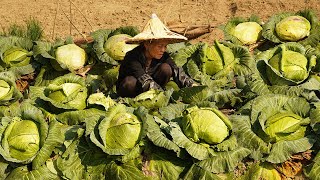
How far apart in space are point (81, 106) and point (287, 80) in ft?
8.21

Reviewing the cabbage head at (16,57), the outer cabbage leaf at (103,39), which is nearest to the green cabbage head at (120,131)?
the outer cabbage leaf at (103,39)

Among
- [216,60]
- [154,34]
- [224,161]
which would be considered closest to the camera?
[224,161]

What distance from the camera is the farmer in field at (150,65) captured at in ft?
18.4

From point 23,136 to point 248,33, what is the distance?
3.94 meters

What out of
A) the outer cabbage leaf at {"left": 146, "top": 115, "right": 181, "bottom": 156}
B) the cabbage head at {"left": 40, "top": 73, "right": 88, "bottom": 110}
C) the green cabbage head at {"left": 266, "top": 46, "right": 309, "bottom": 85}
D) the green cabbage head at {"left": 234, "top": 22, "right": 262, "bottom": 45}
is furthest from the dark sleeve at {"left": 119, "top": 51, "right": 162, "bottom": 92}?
the green cabbage head at {"left": 234, "top": 22, "right": 262, "bottom": 45}

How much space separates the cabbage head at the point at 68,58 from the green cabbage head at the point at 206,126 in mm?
2862

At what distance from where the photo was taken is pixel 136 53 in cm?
582

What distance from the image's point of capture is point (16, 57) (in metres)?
7.13

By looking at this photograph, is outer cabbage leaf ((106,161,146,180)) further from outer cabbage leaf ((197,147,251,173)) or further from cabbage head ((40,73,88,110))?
cabbage head ((40,73,88,110))

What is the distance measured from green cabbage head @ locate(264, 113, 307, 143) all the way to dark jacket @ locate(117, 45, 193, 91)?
4.67ft

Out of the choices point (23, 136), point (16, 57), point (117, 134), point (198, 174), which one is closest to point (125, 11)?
point (16, 57)

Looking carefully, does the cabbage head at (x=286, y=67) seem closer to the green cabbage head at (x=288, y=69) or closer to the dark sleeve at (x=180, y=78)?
the green cabbage head at (x=288, y=69)

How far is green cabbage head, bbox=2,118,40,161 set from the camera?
492 centimetres

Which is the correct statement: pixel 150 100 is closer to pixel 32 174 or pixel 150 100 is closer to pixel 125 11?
pixel 32 174
